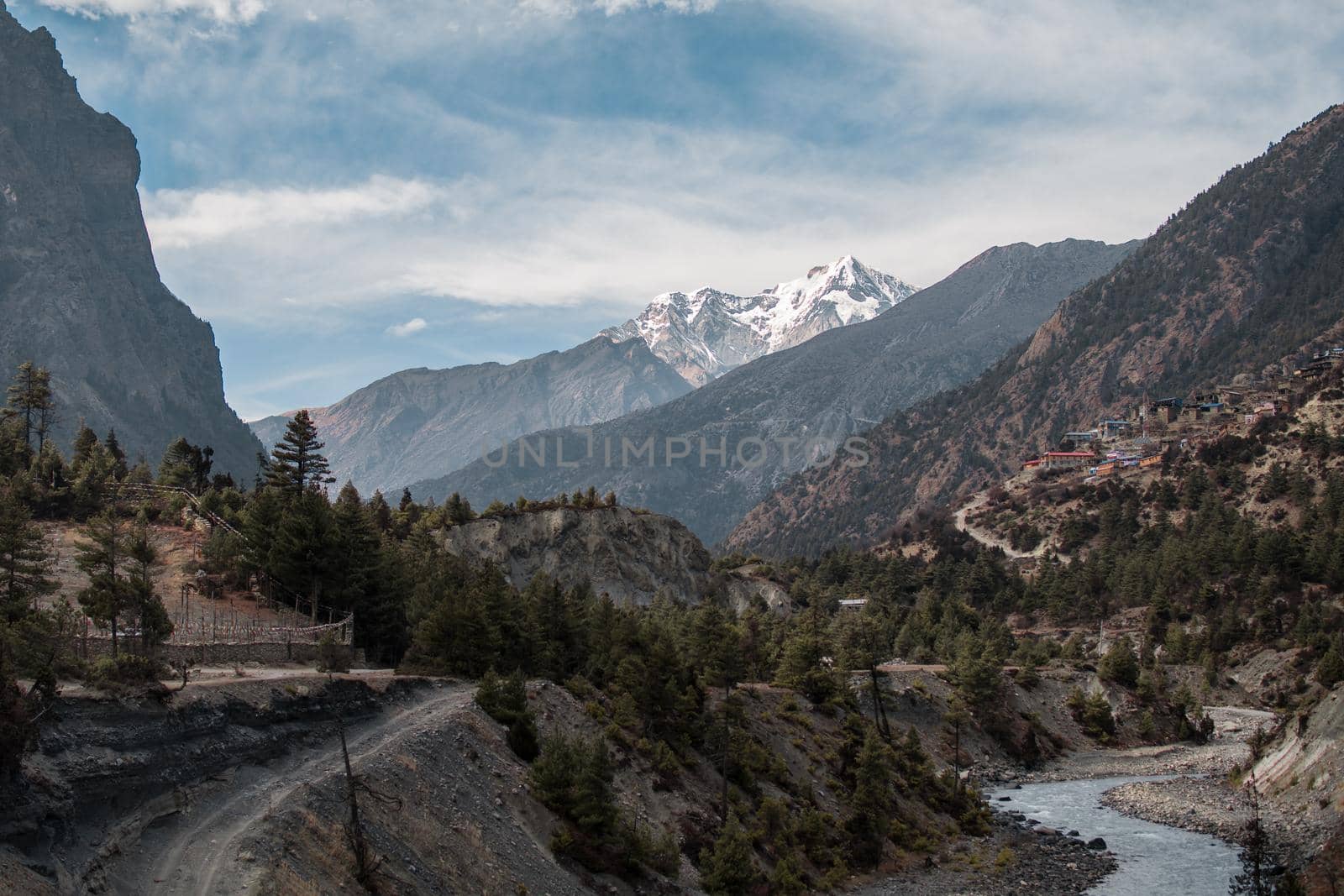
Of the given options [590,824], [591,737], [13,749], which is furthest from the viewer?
[591,737]

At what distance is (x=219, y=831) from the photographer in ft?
113

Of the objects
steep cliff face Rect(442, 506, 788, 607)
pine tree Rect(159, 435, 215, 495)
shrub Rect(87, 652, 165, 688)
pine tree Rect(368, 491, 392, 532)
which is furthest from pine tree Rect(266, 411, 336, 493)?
shrub Rect(87, 652, 165, 688)

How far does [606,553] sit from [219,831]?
10190cm

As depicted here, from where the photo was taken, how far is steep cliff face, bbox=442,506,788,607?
12888 cm

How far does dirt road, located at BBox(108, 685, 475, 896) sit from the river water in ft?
137

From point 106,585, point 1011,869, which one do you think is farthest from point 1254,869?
point 106,585

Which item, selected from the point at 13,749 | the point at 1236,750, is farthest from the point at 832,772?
the point at 13,749

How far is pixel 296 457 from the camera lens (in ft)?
299

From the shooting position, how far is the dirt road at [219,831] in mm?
30953

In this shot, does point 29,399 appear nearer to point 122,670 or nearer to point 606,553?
point 606,553

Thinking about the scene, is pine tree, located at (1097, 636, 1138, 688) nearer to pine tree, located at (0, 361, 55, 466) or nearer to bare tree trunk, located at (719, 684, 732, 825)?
bare tree trunk, located at (719, 684, 732, 825)

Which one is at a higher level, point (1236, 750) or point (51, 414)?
point (51, 414)

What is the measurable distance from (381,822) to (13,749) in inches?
514

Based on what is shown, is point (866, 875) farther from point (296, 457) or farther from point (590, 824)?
point (296, 457)
